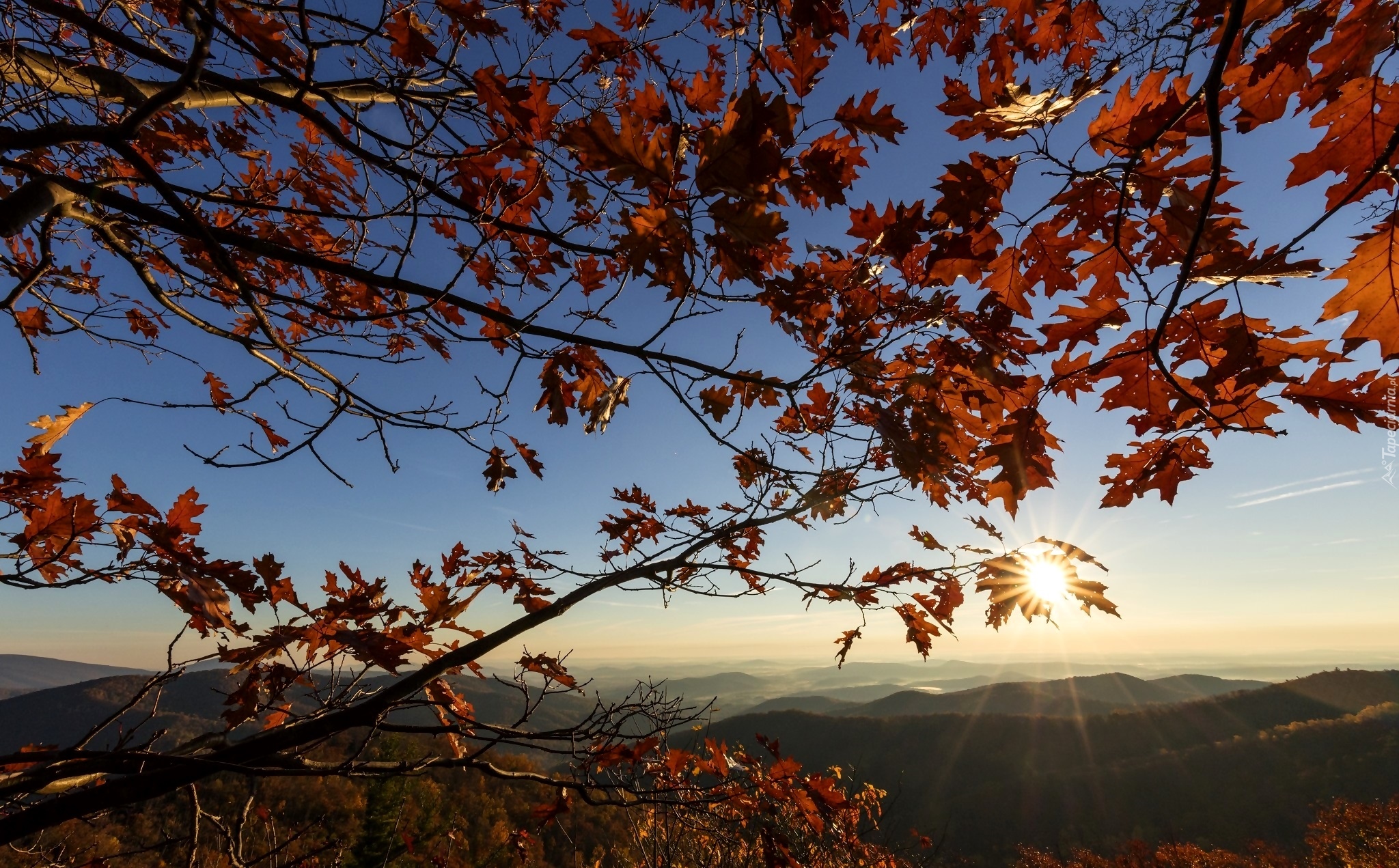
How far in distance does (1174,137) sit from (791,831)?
185 inches

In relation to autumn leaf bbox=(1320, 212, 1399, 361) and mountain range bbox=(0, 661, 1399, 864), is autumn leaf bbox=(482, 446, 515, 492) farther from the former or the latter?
mountain range bbox=(0, 661, 1399, 864)

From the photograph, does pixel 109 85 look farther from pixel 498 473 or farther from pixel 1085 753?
pixel 1085 753

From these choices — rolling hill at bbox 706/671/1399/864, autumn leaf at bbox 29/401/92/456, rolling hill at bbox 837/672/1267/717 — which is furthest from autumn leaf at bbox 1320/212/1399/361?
rolling hill at bbox 837/672/1267/717

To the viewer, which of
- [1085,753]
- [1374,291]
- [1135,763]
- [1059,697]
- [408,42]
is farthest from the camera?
[1059,697]

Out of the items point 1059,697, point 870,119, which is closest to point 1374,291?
point 870,119

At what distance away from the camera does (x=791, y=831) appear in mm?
3896

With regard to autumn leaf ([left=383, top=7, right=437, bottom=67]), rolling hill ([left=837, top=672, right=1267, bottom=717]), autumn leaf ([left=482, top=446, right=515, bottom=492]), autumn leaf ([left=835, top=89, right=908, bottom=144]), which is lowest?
rolling hill ([left=837, top=672, right=1267, bottom=717])

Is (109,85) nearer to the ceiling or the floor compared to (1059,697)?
nearer to the ceiling

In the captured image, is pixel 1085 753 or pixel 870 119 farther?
pixel 1085 753

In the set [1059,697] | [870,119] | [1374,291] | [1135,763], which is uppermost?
[870,119]

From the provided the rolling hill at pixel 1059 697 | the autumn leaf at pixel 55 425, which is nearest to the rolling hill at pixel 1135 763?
the rolling hill at pixel 1059 697

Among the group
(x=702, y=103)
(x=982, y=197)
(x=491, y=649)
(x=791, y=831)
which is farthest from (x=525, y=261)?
(x=791, y=831)

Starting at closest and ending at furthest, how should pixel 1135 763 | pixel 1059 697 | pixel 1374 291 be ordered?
1. pixel 1374 291
2. pixel 1135 763
3. pixel 1059 697

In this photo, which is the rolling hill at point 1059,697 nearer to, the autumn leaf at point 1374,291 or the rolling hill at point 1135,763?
the rolling hill at point 1135,763
